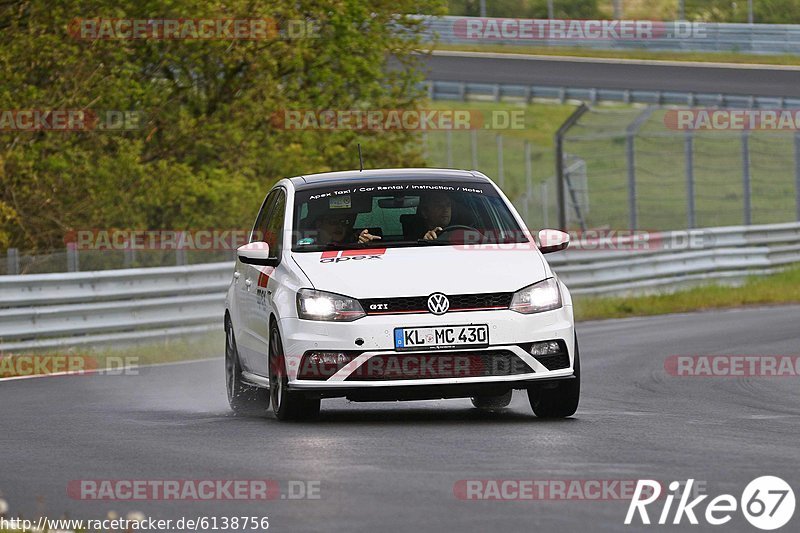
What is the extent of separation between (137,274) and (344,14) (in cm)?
1017

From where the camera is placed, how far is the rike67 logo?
6.62m

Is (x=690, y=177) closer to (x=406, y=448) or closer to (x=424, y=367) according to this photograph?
(x=424, y=367)

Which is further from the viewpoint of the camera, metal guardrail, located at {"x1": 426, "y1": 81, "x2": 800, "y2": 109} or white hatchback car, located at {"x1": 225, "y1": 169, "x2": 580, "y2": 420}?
metal guardrail, located at {"x1": 426, "y1": 81, "x2": 800, "y2": 109}

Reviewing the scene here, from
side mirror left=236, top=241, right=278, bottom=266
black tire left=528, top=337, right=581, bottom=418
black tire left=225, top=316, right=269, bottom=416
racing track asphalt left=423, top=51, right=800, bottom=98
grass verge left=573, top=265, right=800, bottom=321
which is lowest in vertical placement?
grass verge left=573, top=265, right=800, bottom=321

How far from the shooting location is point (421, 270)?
10.3 metres

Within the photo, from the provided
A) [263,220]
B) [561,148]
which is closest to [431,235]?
[263,220]

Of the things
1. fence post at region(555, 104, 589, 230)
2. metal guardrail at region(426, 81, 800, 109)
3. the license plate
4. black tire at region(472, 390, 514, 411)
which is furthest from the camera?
metal guardrail at region(426, 81, 800, 109)

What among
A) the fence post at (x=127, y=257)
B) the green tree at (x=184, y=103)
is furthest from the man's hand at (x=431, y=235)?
the green tree at (x=184, y=103)

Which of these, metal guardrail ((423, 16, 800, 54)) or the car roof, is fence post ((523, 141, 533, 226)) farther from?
the car roof

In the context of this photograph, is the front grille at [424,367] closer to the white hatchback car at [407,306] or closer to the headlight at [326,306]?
the white hatchback car at [407,306]

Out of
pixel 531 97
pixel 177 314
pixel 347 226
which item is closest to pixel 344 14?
pixel 177 314

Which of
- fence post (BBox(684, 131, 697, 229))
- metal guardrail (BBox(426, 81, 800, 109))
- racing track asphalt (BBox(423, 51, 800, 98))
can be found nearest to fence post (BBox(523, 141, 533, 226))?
metal guardrail (BBox(426, 81, 800, 109))

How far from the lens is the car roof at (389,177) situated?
1157 cm

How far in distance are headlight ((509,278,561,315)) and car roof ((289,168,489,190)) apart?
1.47 metres
